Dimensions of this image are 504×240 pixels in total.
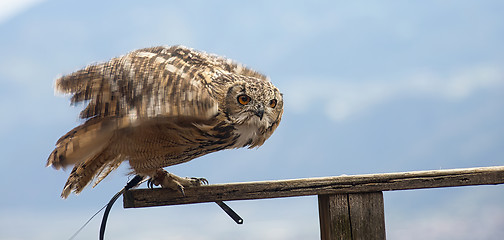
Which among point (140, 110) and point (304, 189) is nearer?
point (140, 110)

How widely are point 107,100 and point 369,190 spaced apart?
95 cm

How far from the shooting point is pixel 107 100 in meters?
1.99

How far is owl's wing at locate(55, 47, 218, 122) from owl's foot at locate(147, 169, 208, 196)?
1.34ft

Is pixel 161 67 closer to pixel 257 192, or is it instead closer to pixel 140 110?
pixel 140 110

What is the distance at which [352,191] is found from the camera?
2.19m

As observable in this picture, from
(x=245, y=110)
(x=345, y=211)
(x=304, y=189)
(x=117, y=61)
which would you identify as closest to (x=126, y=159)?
(x=117, y=61)

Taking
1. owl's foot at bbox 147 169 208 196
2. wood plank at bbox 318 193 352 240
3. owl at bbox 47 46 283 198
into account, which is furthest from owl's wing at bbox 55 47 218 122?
wood plank at bbox 318 193 352 240

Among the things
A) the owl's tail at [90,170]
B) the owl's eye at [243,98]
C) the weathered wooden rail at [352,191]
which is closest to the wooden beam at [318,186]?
the weathered wooden rail at [352,191]

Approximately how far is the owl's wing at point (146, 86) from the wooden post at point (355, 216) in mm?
593

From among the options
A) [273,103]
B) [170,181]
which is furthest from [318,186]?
[170,181]

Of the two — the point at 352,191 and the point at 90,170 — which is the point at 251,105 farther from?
the point at 90,170

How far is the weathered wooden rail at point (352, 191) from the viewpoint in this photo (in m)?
2.18

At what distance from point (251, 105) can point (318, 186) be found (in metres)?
0.43

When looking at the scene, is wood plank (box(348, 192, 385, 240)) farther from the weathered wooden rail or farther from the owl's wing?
the owl's wing
